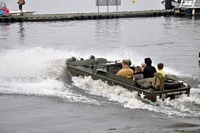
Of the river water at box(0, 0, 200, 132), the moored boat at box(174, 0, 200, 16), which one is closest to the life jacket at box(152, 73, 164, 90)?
the river water at box(0, 0, 200, 132)

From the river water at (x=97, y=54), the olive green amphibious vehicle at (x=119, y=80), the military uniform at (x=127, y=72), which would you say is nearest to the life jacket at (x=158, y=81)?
the olive green amphibious vehicle at (x=119, y=80)

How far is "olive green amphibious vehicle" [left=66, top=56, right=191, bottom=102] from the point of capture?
14236mm

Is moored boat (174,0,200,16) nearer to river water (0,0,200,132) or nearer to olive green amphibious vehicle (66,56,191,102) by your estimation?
river water (0,0,200,132)

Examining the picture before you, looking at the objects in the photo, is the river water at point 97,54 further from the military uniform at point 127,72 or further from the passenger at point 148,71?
the passenger at point 148,71

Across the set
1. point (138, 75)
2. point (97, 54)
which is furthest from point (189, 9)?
point (138, 75)

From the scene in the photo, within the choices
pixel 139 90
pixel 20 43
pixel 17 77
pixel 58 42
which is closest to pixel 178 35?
pixel 58 42

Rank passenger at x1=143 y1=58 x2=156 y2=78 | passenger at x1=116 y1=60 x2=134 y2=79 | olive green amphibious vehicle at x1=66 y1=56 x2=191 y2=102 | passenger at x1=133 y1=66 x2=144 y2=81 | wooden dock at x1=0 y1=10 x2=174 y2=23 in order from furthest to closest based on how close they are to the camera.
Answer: wooden dock at x1=0 y1=10 x2=174 y2=23 < passenger at x1=116 y1=60 x2=134 y2=79 < passenger at x1=143 y1=58 x2=156 y2=78 < passenger at x1=133 y1=66 x2=144 y2=81 < olive green amphibious vehicle at x1=66 y1=56 x2=191 y2=102

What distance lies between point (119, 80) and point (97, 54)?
12.2m

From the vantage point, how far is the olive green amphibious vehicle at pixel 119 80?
1424cm

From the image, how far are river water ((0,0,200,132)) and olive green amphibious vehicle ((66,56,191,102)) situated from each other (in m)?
0.23

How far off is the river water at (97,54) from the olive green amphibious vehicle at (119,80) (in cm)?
23

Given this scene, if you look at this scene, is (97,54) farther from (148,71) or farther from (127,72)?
(148,71)

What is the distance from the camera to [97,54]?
27797mm

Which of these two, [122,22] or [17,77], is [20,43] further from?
[122,22]
